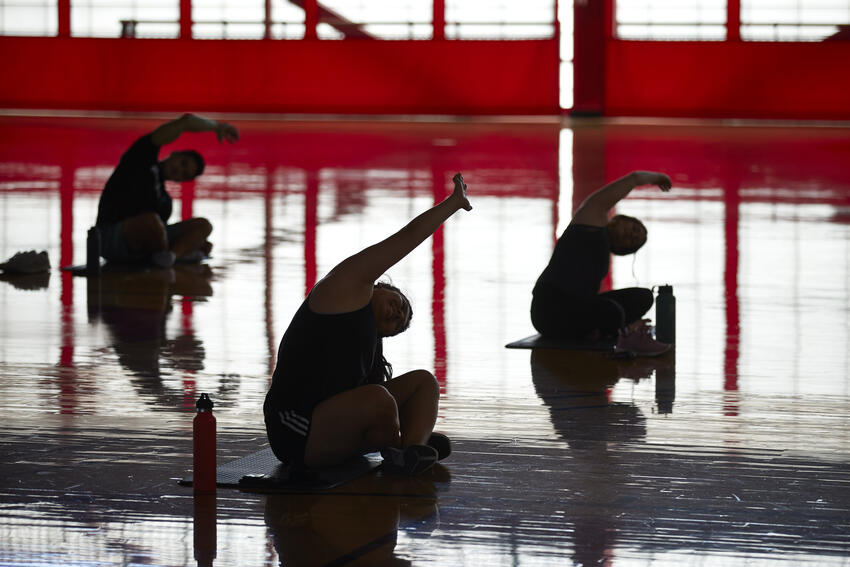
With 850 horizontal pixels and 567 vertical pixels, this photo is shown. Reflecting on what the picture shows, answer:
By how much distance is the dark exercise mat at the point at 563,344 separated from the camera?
289 inches

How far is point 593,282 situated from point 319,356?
305 centimetres

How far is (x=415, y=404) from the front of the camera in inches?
198

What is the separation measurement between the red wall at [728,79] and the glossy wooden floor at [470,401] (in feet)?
50.0

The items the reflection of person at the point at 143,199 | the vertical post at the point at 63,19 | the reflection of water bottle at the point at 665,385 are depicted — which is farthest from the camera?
the vertical post at the point at 63,19

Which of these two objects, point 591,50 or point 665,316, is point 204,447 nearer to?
point 665,316

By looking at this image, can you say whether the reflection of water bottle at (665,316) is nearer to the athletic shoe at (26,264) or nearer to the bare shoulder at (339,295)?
the bare shoulder at (339,295)

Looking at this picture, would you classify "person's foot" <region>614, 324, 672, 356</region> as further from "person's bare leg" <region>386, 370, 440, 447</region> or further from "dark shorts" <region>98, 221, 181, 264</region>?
"dark shorts" <region>98, 221, 181, 264</region>

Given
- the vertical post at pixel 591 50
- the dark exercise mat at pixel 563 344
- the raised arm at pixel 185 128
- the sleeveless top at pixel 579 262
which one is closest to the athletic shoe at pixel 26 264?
the raised arm at pixel 185 128

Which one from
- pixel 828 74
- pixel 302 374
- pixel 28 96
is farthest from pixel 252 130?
pixel 302 374

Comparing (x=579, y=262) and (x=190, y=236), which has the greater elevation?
(x=190, y=236)

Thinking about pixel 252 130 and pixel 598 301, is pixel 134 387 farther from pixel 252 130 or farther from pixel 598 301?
pixel 252 130

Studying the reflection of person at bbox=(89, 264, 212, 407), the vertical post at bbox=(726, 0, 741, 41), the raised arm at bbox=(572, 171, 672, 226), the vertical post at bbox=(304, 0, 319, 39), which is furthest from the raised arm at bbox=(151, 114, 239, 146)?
the vertical post at bbox=(726, 0, 741, 41)

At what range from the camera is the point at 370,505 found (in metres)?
4.57

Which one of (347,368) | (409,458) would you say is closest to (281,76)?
(409,458)
